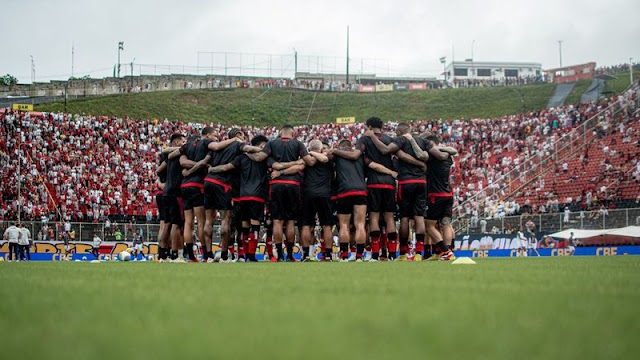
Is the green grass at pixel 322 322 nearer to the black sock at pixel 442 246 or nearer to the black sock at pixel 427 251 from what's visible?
the black sock at pixel 442 246

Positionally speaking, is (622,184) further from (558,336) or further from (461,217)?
(558,336)

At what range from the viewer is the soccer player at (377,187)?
12688mm

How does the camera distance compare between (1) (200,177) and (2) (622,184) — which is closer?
(1) (200,177)

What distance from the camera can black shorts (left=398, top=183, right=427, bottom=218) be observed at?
12438 mm

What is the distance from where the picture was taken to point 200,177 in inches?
506

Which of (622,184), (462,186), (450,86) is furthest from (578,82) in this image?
(622,184)

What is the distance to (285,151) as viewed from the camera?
12.5m

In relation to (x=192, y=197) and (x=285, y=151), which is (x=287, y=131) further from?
(x=192, y=197)

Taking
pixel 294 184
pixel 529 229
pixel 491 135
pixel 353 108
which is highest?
pixel 353 108

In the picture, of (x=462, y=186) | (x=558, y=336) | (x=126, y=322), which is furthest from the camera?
(x=462, y=186)

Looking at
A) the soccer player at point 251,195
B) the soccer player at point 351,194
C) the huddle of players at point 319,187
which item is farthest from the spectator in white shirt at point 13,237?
the soccer player at point 351,194

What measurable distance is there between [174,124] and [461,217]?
27585 mm

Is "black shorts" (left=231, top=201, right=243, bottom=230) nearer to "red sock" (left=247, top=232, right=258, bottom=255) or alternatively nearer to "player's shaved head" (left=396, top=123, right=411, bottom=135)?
"red sock" (left=247, top=232, right=258, bottom=255)

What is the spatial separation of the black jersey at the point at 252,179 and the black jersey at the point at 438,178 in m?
3.15
